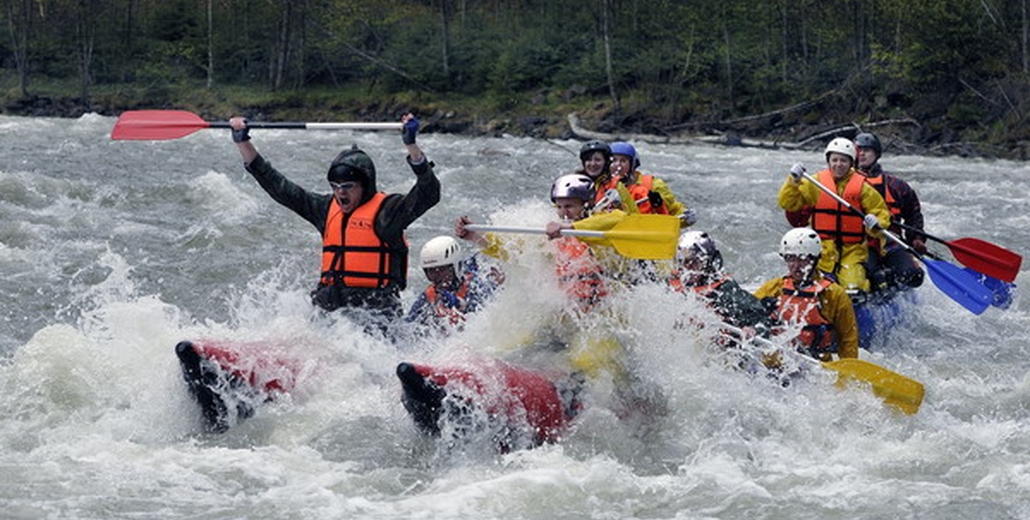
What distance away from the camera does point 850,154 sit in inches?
417

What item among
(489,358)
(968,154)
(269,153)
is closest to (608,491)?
(489,358)

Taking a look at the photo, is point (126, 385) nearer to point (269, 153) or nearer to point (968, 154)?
point (269, 153)

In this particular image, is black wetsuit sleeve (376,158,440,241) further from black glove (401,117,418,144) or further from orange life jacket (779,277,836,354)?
orange life jacket (779,277,836,354)

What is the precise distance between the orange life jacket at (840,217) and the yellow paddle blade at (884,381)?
250 cm

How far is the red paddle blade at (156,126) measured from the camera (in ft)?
30.7

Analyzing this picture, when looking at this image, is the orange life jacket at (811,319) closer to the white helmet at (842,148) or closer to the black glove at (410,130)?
the white helmet at (842,148)

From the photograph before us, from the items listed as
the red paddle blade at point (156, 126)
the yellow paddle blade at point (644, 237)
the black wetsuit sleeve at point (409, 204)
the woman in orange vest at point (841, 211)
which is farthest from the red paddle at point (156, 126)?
the woman in orange vest at point (841, 211)

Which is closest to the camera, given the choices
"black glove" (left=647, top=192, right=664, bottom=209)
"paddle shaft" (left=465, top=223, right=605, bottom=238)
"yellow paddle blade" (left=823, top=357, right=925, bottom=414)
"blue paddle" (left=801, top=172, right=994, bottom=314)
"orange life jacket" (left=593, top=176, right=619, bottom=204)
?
"paddle shaft" (left=465, top=223, right=605, bottom=238)

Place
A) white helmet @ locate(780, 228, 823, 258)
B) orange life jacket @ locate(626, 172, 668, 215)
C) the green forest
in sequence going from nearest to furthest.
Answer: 1. white helmet @ locate(780, 228, 823, 258)
2. orange life jacket @ locate(626, 172, 668, 215)
3. the green forest

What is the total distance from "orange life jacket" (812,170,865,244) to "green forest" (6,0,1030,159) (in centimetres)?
1761

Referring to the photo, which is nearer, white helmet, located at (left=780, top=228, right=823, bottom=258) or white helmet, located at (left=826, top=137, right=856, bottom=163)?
white helmet, located at (left=780, top=228, right=823, bottom=258)

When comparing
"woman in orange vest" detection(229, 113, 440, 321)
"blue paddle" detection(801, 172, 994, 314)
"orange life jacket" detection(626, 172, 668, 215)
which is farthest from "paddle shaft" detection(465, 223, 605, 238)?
"blue paddle" detection(801, 172, 994, 314)

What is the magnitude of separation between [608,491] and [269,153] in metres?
18.7

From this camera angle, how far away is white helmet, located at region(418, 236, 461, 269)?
8.39 metres
